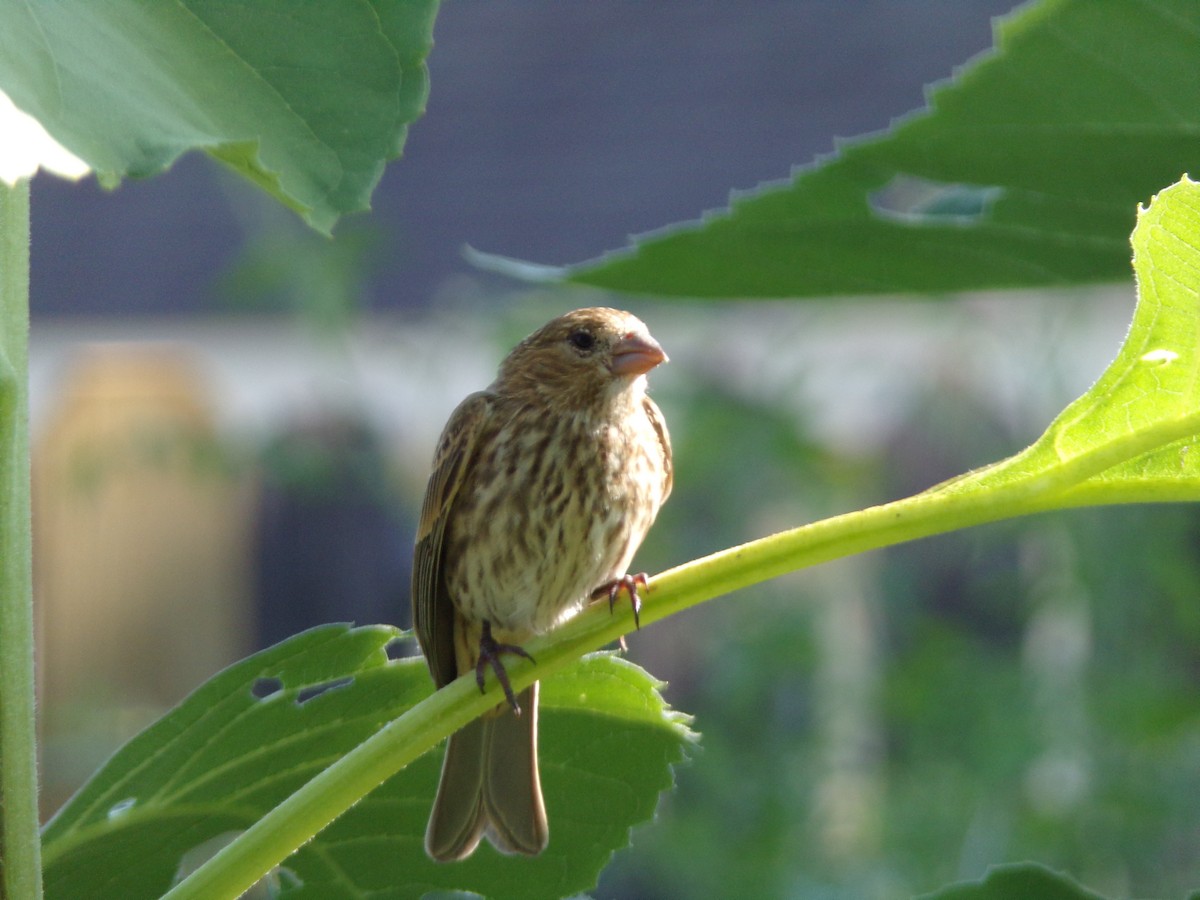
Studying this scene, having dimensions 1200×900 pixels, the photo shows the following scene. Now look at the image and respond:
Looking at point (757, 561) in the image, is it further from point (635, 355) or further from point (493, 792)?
point (635, 355)

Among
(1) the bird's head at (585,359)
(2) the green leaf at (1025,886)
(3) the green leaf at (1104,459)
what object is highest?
(1) the bird's head at (585,359)

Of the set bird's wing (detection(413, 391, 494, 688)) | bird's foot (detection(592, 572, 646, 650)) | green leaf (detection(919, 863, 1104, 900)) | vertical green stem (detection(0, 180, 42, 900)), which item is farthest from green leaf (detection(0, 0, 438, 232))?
bird's wing (detection(413, 391, 494, 688))

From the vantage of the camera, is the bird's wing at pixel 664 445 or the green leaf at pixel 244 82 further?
the bird's wing at pixel 664 445

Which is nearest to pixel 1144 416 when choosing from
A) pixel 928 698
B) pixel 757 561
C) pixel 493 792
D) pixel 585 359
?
pixel 757 561

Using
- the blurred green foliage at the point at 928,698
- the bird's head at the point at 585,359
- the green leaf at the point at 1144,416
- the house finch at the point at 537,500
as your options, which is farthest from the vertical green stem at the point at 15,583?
the blurred green foliage at the point at 928,698

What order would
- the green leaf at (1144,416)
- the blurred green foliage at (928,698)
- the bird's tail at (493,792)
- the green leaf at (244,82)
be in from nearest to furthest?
the green leaf at (244,82), the green leaf at (1144,416), the bird's tail at (493,792), the blurred green foliage at (928,698)

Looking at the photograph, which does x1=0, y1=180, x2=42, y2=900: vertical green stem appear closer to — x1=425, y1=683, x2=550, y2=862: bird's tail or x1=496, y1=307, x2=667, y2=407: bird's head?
x1=425, y1=683, x2=550, y2=862: bird's tail

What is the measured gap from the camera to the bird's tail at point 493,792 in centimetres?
192

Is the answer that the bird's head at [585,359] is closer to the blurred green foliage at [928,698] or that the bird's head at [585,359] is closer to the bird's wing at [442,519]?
the bird's wing at [442,519]

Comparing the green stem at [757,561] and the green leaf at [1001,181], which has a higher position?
the green leaf at [1001,181]

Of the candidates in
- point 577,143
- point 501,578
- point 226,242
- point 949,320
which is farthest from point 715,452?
point 226,242

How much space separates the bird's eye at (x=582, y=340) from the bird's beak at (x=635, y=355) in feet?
0.21

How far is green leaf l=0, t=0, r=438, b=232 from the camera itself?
102 cm

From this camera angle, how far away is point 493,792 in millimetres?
2295
